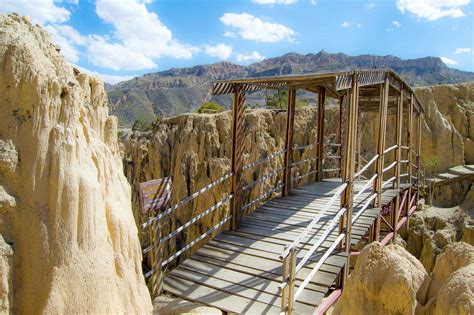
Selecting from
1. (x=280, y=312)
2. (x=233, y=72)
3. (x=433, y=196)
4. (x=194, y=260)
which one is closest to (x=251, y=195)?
(x=433, y=196)

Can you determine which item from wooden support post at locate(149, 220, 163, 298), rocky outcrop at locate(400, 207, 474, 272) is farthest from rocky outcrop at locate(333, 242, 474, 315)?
rocky outcrop at locate(400, 207, 474, 272)

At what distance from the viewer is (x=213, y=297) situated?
178 inches

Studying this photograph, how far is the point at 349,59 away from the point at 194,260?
15020 centimetres

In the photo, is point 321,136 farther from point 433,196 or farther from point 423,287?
point 433,196

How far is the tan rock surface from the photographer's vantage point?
114 inches

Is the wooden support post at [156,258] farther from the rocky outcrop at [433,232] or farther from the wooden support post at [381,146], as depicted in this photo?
the rocky outcrop at [433,232]

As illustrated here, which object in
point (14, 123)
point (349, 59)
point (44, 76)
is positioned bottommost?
point (14, 123)

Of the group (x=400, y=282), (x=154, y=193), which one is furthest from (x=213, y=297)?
(x=400, y=282)

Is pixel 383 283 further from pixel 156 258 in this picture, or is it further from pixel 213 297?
pixel 156 258

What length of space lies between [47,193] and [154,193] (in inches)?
65.9

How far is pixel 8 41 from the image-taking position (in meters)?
2.83

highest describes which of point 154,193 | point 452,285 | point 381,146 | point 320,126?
point 320,126

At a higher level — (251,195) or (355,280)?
(355,280)

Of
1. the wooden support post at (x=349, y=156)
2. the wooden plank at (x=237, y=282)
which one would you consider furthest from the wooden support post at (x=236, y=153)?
the wooden support post at (x=349, y=156)
